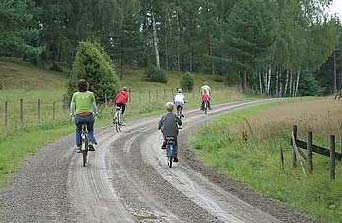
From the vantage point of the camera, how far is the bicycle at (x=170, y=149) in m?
15.0

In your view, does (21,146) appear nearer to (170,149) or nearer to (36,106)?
(170,149)

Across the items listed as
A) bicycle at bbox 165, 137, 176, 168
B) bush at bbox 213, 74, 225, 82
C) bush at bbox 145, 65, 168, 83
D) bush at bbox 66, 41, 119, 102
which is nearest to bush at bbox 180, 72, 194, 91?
bush at bbox 145, 65, 168, 83

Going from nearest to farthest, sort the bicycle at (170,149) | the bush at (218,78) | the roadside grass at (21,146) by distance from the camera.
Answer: the roadside grass at (21,146), the bicycle at (170,149), the bush at (218,78)

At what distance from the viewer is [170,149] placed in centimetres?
1523

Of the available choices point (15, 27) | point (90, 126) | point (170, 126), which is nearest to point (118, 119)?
point (170, 126)

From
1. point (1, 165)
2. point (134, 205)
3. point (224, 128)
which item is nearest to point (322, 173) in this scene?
point (134, 205)

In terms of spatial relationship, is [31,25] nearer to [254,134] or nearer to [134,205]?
[254,134]

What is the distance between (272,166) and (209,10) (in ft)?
252

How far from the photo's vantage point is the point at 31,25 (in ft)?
210

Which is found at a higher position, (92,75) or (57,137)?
(92,75)

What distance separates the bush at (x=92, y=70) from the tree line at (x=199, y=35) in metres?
15.3

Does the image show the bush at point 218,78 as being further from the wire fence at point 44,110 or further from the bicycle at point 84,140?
the bicycle at point 84,140

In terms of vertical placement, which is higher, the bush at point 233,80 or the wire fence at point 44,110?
the bush at point 233,80

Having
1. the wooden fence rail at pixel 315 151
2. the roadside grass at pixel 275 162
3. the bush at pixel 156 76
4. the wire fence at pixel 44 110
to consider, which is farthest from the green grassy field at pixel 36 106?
the wooden fence rail at pixel 315 151
